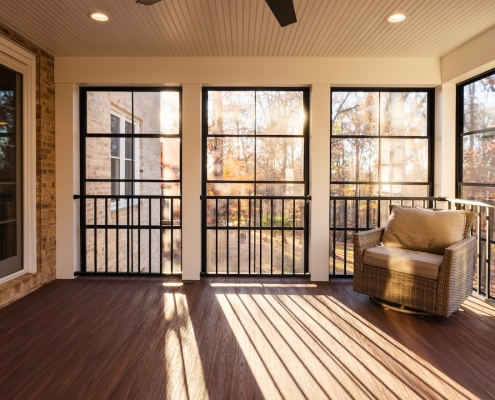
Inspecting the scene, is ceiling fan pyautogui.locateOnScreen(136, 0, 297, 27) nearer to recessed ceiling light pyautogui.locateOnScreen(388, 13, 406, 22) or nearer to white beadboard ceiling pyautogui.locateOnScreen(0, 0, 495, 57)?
white beadboard ceiling pyautogui.locateOnScreen(0, 0, 495, 57)

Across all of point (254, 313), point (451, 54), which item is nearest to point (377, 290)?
point (254, 313)

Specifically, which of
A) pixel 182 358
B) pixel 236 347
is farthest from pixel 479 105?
pixel 182 358

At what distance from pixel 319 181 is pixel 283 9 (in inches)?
79.8

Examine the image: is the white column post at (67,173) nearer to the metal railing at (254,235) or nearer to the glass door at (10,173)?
the glass door at (10,173)

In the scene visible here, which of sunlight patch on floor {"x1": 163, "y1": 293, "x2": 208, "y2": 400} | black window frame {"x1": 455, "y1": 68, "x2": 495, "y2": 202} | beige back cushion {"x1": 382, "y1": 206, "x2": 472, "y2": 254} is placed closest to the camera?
sunlight patch on floor {"x1": 163, "y1": 293, "x2": 208, "y2": 400}

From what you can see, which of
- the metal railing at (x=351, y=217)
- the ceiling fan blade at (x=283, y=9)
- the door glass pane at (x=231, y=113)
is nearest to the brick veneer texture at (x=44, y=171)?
the door glass pane at (x=231, y=113)

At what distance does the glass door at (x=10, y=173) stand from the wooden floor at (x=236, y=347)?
476mm

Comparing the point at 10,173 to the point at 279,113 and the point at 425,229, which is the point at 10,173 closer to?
the point at 279,113

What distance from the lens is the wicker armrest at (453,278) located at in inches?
103

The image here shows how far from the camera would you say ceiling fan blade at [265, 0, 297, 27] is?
2031 mm

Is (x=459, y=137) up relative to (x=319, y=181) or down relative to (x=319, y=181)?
up

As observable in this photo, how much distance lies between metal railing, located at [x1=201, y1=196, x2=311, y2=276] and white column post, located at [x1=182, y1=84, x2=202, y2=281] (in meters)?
0.14

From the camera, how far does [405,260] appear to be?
2832 mm

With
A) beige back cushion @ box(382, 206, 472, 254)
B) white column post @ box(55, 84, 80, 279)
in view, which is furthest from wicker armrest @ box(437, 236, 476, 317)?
white column post @ box(55, 84, 80, 279)
